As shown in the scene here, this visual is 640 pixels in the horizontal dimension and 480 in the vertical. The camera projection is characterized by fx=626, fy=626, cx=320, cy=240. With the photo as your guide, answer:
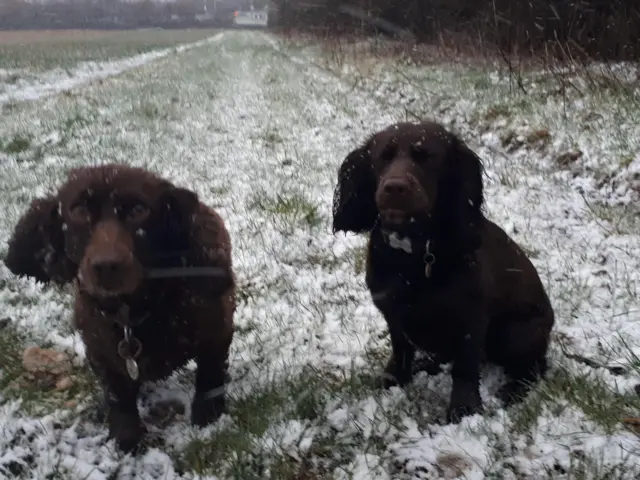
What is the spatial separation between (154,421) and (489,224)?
1.81 metres

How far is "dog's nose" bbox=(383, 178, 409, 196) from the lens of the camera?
7.98 ft

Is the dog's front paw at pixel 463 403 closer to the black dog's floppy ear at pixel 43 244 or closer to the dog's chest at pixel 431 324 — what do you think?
the dog's chest at pixel 431 324

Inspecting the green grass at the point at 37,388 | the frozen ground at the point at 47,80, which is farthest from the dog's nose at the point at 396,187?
the frozen ground at the point at 47,80

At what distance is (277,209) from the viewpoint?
18.0ft

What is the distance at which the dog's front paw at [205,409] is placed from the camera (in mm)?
2748

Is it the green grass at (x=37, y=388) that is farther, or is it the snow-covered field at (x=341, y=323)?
the green grass at (x=37, y=388)

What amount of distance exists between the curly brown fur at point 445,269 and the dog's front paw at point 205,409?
0.82 m

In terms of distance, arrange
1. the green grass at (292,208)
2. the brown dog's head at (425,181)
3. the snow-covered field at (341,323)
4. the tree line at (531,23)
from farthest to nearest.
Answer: the tree line at (531,23), the green grass at (292,208), the brown dog's head at (425,181), the snow-covered field at (341,323)

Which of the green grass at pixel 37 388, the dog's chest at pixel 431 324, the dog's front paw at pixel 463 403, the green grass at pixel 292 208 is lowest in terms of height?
the green grass at pixel 37 388

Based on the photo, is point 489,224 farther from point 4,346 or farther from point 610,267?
point 4,346

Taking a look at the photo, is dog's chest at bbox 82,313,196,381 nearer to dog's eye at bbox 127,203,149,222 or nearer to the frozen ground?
dog's eye at bbox 127,203,149,222

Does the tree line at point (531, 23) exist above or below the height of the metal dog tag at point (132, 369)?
above

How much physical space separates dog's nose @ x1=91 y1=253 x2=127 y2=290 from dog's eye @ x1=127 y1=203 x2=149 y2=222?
0.71 ft

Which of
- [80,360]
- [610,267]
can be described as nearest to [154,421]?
[80,360]
